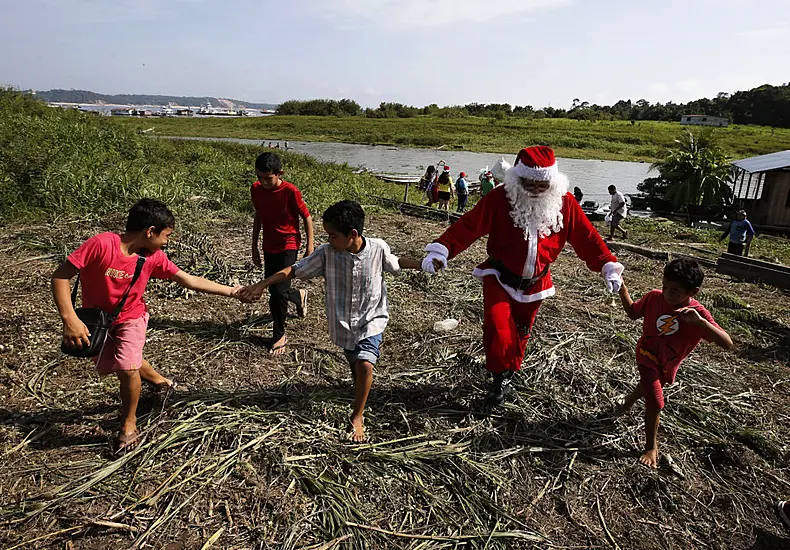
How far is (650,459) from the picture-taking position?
3.07m

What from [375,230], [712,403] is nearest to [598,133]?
[375,230]

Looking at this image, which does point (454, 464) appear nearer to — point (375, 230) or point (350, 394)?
point (350, 394)

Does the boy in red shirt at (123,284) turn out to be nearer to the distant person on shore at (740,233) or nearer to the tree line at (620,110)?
the distant person on shore at (740,233)

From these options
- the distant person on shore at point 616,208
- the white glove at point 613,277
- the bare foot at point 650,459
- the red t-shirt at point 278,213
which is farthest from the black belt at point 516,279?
the distant person on shore at point 616,208

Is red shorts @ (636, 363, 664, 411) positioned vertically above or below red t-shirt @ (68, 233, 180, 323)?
below

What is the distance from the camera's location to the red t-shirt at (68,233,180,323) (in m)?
2.64

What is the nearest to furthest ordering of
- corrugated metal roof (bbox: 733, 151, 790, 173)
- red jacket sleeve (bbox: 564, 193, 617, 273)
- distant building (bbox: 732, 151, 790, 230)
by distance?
red jacket sleeve (bbox: 564, 193, 617, 273)
corrugated metal roof (bbox: 733, 151, 790, 173)
distant building (bbox: 732, 151, 790, 230)

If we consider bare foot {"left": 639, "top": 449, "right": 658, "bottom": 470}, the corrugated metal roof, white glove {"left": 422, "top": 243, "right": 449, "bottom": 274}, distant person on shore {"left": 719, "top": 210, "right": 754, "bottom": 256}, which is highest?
the corrugated metal roof

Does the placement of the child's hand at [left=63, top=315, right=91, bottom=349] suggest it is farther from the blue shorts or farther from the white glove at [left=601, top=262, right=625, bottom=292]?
the white glove at [left=601, top=262, right=625, bottom=292]

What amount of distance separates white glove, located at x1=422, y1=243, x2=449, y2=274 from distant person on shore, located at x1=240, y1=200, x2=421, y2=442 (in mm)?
272

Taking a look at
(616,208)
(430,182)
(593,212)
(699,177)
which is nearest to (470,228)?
(616,208)

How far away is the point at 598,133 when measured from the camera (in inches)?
2138

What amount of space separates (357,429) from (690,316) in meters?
2.06

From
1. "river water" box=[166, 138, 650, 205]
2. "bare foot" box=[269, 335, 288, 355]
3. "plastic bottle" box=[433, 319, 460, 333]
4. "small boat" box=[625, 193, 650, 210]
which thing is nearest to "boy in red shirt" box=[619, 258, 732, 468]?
"plastic bottle" box=[433, 319, 460, 333]
